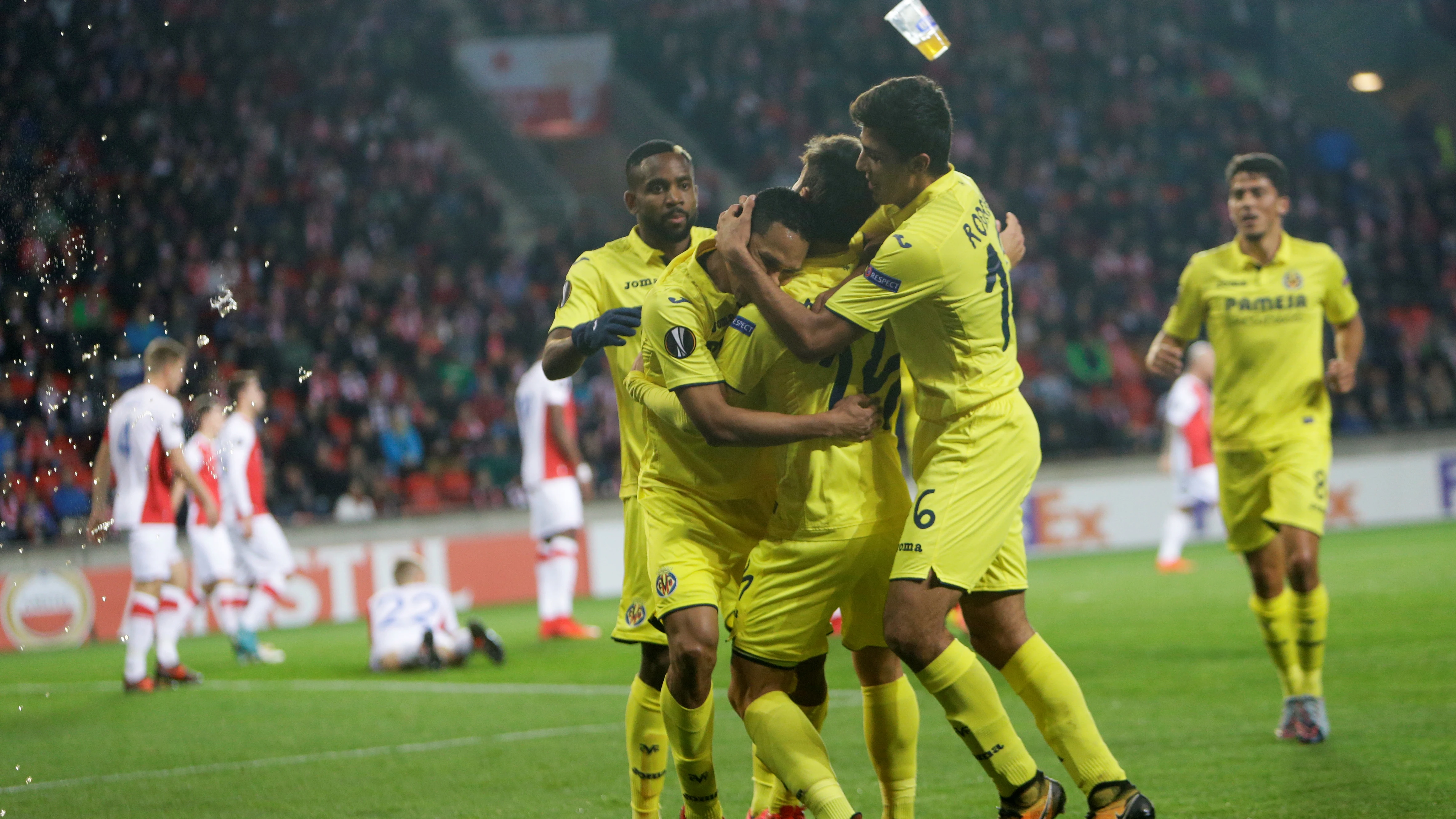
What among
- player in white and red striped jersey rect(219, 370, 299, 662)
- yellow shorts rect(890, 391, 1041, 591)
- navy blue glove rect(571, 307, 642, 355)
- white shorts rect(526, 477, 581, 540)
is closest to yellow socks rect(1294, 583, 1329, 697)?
yellow shorts rect(890, 391, 1041, 591)

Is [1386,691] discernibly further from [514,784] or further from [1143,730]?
[514,784]

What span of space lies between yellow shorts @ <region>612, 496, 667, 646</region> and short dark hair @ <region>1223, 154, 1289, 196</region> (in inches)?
136

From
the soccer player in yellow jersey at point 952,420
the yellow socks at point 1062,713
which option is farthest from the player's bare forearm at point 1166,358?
the yellow socks at point 1062,713

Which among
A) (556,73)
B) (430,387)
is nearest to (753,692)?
(430,387)

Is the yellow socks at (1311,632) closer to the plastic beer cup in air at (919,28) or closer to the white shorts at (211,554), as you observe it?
the plastic beer cup in air at (919,28)

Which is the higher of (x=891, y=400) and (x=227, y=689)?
(x=891, y=400)

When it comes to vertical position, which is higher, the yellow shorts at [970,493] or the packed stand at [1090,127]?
the packed stand at [1090,127]

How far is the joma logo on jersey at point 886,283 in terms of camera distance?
4.21 m

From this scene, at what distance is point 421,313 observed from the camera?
69.7ft

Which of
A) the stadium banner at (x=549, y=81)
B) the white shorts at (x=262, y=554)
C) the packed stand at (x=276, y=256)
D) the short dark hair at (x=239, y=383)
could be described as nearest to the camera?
the short dark hair at (x=239, y=383)

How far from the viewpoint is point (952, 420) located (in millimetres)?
4449

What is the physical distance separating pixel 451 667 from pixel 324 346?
379 inches

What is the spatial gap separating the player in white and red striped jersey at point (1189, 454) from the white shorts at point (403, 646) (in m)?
8.30

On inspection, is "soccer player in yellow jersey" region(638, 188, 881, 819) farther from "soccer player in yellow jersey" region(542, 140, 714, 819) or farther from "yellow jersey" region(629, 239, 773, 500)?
"soccer player in yellow jersey" region(542, 140, 714, 819)
